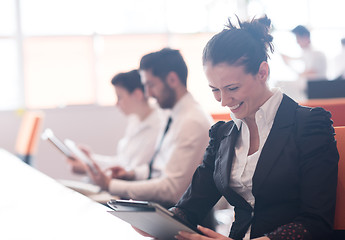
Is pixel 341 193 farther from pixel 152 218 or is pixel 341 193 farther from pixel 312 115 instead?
pixel 152 218

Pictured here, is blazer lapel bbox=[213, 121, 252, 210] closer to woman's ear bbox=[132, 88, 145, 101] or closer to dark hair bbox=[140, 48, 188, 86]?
dark hair bbox=[140, 48, 188, 86]

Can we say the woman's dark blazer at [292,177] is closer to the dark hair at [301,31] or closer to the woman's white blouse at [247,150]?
the woman's white blouse at [247,150]

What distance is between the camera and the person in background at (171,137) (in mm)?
2729

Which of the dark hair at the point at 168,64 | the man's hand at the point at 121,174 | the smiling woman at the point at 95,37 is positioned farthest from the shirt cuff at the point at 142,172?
the smiling woman at the point at 95,37

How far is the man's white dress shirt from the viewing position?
2725mm

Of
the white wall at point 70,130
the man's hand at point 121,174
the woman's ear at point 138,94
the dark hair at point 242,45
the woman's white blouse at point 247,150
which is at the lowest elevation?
the white wall at point 70,130

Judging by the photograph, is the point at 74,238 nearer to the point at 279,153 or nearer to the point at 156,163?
the point at 279,153

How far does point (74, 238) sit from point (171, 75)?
5.26 feet

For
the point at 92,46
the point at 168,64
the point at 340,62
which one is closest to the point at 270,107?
the point at 168,64

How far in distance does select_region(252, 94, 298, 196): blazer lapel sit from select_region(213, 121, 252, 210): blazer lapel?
0.38 ft

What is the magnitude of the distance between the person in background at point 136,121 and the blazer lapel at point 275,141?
218 cm

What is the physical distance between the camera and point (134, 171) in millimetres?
3486

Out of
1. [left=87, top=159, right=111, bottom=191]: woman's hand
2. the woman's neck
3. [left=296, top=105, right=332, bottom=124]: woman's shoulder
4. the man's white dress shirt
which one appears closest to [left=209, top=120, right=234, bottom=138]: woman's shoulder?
[left=296, top=105, right=332, bottom=124]: woman's shoulder

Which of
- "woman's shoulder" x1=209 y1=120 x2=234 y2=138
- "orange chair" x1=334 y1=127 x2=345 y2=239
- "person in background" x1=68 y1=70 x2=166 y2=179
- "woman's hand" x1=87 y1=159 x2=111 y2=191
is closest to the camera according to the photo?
"orange chair" x1=334 y1=127 x2=345 y2=239
